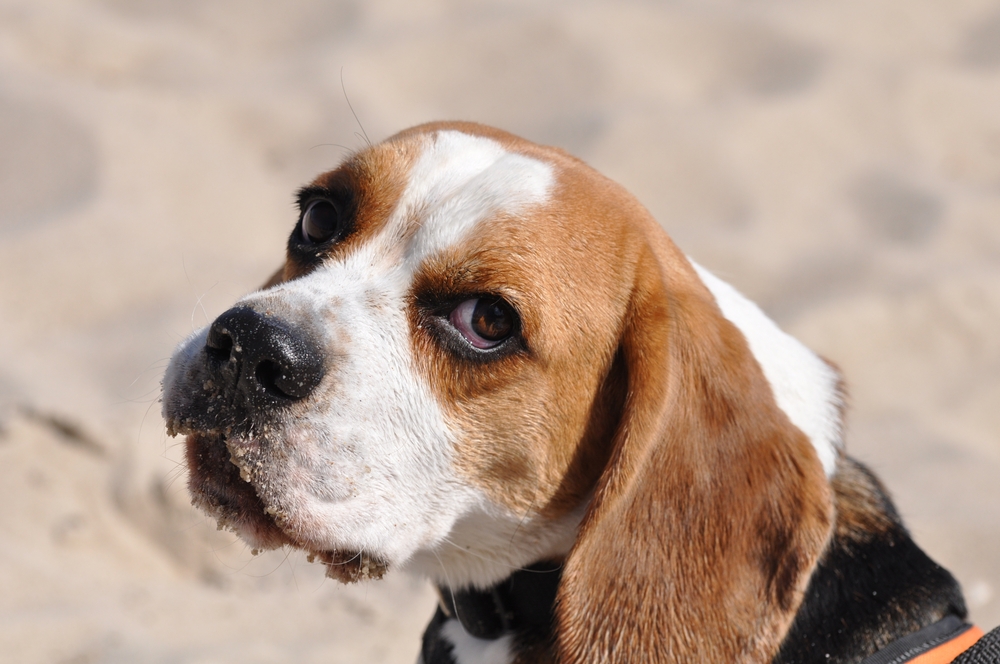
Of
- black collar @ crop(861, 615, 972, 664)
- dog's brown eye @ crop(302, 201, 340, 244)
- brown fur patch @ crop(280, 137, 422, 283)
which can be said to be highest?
brown fur patch @ crop(280, 137, 422, 283)

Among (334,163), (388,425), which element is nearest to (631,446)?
(388,425)

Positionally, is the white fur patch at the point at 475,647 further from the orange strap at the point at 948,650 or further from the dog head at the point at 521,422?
the orange strap at the point at 948,650

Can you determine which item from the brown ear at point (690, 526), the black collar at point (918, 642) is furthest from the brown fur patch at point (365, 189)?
the black collar at point (918, 642)

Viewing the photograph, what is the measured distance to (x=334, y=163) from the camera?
646cm

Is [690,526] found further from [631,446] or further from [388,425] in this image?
[388,425]

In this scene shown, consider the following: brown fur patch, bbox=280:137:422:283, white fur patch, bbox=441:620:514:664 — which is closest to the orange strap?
white fur patch, bbox=441:620:514:664

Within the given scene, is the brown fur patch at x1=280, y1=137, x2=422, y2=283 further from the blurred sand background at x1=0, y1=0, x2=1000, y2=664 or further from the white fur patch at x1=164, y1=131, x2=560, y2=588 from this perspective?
the blurred sand background at x1=0, y1=0, x2=1000, y2=664

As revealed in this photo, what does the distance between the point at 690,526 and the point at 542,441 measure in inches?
15.2

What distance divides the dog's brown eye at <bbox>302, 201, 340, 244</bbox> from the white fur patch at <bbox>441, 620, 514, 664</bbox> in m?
1.09

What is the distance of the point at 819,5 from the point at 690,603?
22.9ft

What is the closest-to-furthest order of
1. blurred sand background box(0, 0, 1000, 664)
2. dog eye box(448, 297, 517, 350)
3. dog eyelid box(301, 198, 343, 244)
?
dog eye box(448, 297, 517, 350) → dog eyelid box(301, 198, 343, 244) → blurred sand background box(0, 0, 1000, 664)

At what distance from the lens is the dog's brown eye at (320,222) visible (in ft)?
8.96

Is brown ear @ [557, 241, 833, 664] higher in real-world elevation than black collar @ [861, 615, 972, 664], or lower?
higher

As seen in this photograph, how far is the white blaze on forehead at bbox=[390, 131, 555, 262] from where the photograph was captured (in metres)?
2.48
